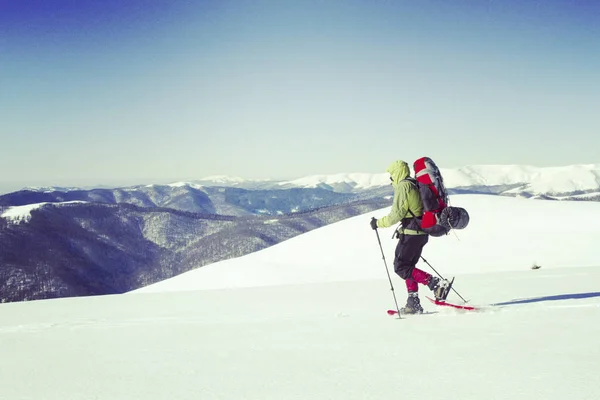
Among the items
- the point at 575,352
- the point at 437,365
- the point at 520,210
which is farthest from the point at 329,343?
the point at 520,210

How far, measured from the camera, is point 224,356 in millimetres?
5223

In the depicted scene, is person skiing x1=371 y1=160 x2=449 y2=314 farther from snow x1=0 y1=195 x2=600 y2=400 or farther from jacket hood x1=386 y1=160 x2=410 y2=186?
snow x1=0 y1=195 x2=600 y2=400

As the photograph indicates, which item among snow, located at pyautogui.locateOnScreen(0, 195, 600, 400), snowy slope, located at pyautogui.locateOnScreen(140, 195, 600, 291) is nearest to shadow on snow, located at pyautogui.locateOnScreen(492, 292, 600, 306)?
snow, located at pyautogui.locateOnScreen(0, 195, 600, 400)

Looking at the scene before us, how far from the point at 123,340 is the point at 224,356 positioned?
2197 mm

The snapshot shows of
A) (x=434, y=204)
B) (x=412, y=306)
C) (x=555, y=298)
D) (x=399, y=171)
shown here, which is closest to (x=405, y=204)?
(x=434, y=204)

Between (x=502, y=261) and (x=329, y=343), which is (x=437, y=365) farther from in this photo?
(x=502, y=261)

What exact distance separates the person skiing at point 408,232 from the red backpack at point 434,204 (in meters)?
0.11

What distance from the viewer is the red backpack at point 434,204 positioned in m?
7.72

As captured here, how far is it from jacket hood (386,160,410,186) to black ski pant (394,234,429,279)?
3.45 feet

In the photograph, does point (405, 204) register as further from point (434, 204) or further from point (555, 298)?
point (555, 298)

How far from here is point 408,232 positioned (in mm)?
7984

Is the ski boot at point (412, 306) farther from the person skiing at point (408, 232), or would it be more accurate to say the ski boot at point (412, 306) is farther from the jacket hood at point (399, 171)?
the jacket hood at point (399, 171)

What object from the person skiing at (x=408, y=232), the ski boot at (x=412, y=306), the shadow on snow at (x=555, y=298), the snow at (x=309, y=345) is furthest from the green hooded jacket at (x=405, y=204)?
the shadow on snow at (x=555, y=298)

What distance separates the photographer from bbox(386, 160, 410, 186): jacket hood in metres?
8.09
